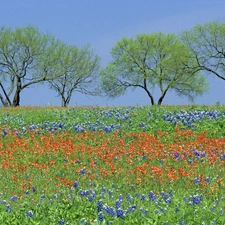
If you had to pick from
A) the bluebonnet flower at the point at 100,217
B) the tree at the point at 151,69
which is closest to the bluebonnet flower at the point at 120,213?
the bluebonnet flower at the point at 100,217

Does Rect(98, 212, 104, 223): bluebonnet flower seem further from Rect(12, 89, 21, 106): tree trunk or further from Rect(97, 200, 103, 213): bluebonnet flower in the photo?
Rect(12, 89, 21, 106): tree trunk

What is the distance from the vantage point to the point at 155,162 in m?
11.7

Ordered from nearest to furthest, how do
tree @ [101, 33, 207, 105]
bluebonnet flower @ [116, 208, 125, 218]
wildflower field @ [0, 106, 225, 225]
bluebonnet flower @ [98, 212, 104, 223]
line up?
1. bluebonnet flower @ [98, 212, 104, 223]
2. bluebonnet flower @ [116, 208, 125, 218]
3. wildflower field @ [0, 106, 225, 225]
4. tree @ [101, 33, 207, 105]

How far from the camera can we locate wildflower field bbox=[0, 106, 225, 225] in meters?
7.27

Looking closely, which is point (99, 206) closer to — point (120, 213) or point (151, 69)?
point (120, 213)

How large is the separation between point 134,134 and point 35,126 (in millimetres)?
3864

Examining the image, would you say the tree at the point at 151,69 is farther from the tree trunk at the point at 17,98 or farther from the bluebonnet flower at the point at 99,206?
the bluebonnet flower at the point at 99,206

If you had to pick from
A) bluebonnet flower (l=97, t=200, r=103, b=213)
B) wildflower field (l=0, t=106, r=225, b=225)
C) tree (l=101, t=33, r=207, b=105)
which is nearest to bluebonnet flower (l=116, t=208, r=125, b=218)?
wildflower field (l=0, t=106, r=225, b=225)

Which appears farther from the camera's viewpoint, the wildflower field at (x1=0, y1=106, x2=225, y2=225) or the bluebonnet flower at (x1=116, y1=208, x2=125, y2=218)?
the wildflower field at (x1=0, y1=106, x2=225, y2=225)

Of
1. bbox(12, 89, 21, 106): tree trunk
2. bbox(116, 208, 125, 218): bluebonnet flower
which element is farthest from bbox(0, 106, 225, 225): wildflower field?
bbox(12, 89, 21, 106): tree trunk

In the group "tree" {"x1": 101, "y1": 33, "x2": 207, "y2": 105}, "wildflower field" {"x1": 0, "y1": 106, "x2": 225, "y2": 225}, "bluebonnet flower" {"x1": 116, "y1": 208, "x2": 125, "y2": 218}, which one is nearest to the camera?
"bluebonnet flower" {"x1": 116, "y1": 208, "x2": 125, "y2": 218}

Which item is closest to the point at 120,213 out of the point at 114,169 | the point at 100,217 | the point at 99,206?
the point at 100,217

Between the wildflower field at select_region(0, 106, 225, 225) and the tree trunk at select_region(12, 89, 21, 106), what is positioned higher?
the tree trunk at select_region(12, 89, 21, 106)

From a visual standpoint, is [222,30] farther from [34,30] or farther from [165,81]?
[34,30]
